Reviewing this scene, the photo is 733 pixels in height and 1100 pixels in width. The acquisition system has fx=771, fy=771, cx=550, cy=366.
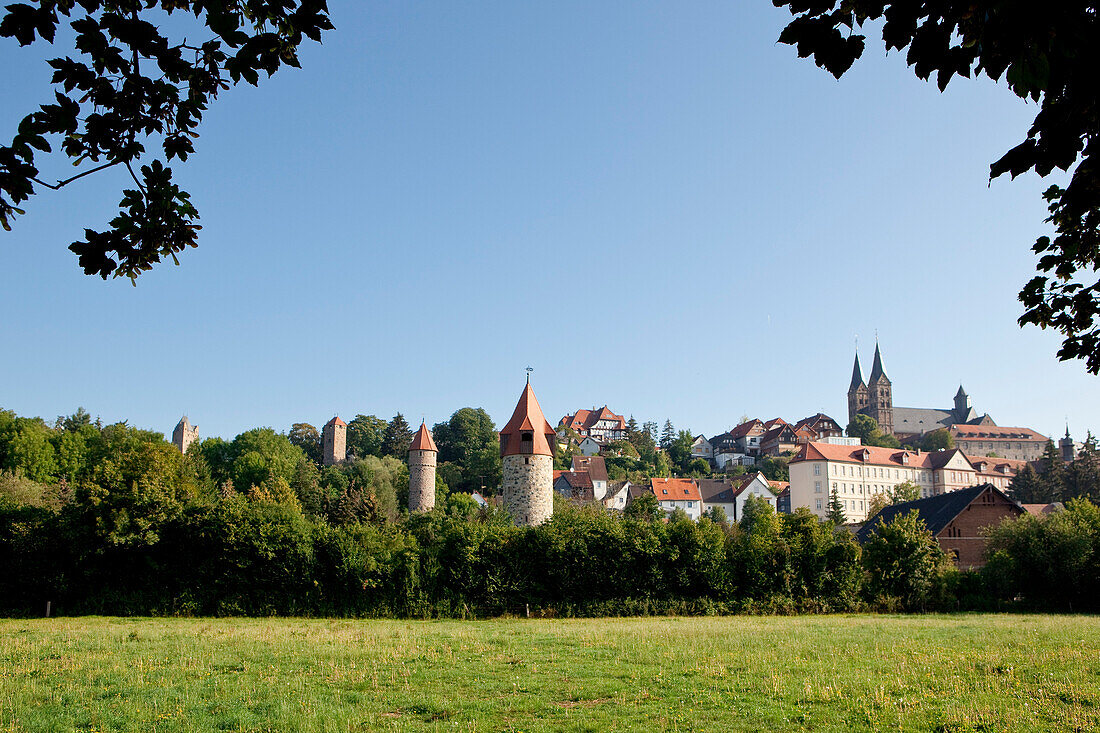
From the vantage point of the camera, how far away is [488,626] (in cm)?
2630

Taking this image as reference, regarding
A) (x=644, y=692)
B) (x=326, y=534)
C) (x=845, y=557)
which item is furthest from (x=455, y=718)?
(x=845, y=557)

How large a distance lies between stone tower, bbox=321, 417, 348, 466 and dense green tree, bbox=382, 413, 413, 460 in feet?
20.5

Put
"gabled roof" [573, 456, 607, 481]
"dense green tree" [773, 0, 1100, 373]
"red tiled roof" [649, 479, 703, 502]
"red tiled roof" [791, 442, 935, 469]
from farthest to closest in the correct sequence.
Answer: "gabled roof" [573, 456, 607, 481] → "red tiled roof" [791, 442, 935, 469] → "red tiled roof" [649, 479, 703, 502] → "dense green tree" [773, 0, 1100, 373]

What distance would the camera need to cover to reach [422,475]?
63.4 meters

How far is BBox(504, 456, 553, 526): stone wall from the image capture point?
1912 inches

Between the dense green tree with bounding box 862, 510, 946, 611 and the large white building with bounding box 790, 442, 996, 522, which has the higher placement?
the large white building with bounding box 790, 442, 996, 522

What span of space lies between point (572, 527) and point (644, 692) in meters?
22.0

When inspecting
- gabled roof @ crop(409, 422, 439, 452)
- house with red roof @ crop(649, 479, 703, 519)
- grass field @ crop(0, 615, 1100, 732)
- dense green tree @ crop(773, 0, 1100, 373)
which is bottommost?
grass field @ crop(0, 615, 1100, 732)

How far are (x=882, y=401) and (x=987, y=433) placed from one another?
769 inches

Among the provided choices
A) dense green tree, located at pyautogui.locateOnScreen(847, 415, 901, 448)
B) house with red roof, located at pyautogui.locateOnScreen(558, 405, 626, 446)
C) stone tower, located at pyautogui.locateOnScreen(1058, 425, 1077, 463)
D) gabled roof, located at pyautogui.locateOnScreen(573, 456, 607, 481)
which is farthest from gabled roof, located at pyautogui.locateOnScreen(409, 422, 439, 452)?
stone tower, located at pyautogui.locateOnScreen(1058, 425, 1077, 463)

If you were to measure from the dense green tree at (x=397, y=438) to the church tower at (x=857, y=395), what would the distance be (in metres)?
98.7

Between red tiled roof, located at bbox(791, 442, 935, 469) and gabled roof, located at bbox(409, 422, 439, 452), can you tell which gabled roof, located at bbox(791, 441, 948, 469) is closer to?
red tiled roof, located at bbox(791, 442, 935, 469)

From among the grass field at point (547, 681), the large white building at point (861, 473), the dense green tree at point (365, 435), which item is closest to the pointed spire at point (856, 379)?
the large white building at point (861, 473)

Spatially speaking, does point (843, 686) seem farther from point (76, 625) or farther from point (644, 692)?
point (76, 625)
